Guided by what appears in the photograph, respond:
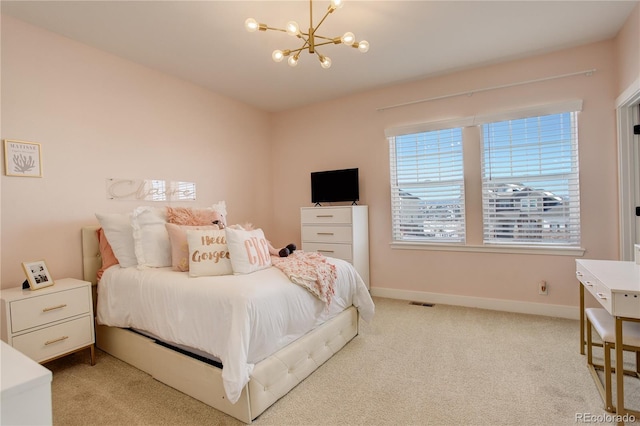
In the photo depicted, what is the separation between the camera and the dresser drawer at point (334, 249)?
362 centimetres

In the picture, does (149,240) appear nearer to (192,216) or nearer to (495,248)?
(192,216)

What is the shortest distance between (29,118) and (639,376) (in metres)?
4.53

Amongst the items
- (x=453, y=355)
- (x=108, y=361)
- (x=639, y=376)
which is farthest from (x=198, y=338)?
(x=639, y=376)

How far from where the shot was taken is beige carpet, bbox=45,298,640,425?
1659mm

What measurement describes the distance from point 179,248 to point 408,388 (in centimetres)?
187

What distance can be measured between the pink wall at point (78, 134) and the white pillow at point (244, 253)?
1.44 m

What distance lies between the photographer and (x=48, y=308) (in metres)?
2.07

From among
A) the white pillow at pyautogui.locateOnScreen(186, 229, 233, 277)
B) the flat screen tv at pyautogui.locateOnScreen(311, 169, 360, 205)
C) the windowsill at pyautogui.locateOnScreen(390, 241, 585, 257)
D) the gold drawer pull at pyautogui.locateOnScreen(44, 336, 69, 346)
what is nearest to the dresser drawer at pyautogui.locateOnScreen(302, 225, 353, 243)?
the flat screen tv at pyautogui.locateOnScreen(311, 169, 360, 205)

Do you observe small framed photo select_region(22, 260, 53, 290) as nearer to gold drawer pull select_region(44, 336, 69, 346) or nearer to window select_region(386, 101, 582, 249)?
gold drawer pull select_region(44, 336, 69, 346)

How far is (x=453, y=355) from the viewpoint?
2.32 metres

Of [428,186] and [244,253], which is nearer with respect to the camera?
[244,253]

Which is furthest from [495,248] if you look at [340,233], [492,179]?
[340,233]

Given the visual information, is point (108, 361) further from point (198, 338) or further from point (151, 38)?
point (151, 38)

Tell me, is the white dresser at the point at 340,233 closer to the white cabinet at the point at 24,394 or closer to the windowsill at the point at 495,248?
the windowsill at the point at 495,248
